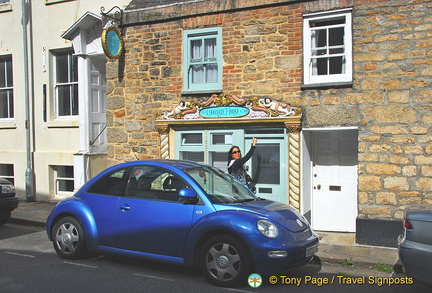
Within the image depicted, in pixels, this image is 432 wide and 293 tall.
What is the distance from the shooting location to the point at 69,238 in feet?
22.0

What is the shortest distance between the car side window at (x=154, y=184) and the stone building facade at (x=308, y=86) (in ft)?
10.5

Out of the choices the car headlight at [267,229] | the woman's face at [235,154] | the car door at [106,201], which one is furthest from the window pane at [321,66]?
the car door at [106,201]

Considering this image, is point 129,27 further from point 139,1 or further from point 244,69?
point 244,69

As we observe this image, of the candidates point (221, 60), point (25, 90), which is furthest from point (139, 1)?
point (25, 90)

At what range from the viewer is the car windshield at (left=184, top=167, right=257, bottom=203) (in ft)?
19.7

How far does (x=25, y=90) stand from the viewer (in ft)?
41.6

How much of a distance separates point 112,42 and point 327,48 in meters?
4.61

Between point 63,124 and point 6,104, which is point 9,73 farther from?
point 63,124

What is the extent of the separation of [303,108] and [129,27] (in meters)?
4.42

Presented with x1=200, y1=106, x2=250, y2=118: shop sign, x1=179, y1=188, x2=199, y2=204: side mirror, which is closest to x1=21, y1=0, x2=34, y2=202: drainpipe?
x1=200, y1=106, x2=250, y2=118: shop sign

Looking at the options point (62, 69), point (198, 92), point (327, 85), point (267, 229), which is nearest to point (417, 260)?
point (267, 229)

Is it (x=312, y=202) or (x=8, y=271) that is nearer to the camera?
(x=8, y=271)

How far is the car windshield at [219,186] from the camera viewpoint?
6.02m

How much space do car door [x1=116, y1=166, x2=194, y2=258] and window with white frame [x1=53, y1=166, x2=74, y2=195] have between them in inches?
274
